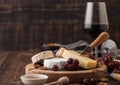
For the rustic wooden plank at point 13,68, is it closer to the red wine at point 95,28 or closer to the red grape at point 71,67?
the red grape at point 71,67

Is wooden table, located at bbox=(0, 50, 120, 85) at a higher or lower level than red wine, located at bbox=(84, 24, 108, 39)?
lower

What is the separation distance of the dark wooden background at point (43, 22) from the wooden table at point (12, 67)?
839mm

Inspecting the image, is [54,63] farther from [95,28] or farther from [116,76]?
[95,28]

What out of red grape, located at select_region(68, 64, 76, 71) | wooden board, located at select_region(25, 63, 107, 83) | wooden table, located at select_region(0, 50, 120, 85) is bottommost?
wooden table, located at select_region(0, 50, 120, 85)

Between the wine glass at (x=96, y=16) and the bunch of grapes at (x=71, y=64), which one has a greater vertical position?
the wine glass at (x=96, y=16)

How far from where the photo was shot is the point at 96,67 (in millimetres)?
1323

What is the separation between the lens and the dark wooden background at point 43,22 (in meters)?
2.84

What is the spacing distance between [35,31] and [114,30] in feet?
1.93

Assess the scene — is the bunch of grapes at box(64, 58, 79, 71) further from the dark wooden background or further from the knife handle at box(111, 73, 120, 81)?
the dark wooden background

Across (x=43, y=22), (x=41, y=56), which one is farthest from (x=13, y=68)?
(x=43, y=22)

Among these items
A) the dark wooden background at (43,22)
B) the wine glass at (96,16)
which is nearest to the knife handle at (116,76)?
the wine glass at (96,16)

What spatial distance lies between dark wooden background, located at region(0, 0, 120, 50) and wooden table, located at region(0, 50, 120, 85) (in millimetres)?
839

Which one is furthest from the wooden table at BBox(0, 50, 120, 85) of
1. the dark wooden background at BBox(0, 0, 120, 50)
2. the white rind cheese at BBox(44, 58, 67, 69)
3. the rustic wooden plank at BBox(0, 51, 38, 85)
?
the dark wooden background at BBox(0, 0, 120, 50)

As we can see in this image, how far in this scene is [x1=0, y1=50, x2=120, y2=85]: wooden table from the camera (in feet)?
4.11
